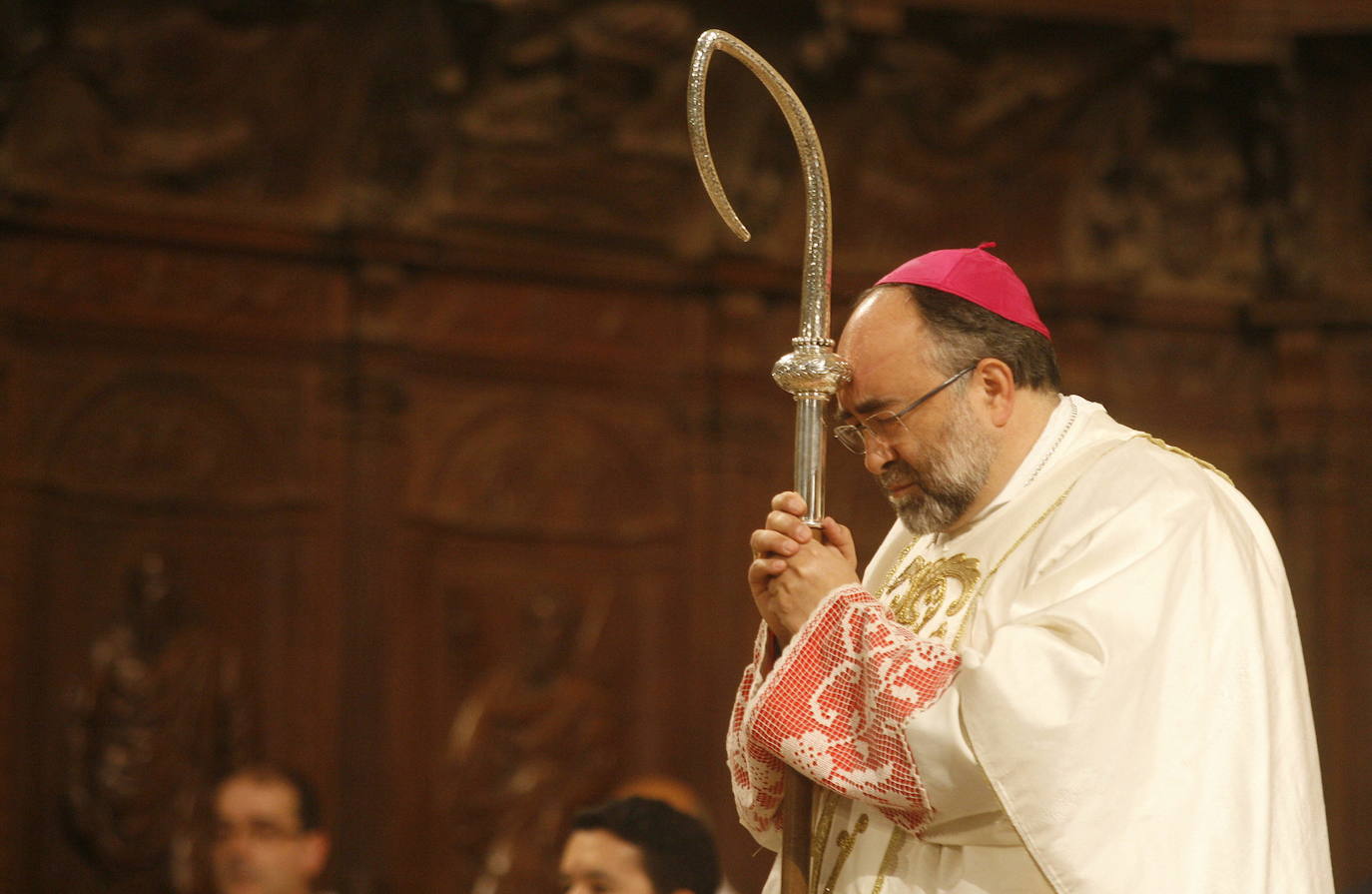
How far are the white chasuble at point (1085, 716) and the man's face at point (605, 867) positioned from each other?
0.81 metres

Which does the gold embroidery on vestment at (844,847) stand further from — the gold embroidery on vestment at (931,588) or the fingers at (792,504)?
the fingers at (792,504)

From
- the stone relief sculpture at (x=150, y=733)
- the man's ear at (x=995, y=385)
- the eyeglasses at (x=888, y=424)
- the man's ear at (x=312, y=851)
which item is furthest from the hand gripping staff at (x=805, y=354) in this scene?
the stone relief sculpture at (x=150, y=733)

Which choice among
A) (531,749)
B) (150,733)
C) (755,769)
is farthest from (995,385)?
(150,733)

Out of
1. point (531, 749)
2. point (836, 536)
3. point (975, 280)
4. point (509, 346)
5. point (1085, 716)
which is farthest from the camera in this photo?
point (509, 346)

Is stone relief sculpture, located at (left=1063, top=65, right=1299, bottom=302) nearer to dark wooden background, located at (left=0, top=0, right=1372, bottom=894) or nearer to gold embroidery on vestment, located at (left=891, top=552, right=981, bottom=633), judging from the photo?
dark wooden background, located at (left=0, top=0, right=1372, bottom=894)

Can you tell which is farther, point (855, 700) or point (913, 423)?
point (913, 423)

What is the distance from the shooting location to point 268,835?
476 centimetres

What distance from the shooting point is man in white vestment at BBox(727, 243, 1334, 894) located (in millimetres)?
2475

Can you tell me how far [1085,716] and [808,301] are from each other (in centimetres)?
72

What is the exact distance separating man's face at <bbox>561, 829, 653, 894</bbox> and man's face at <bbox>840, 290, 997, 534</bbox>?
39.1 inches

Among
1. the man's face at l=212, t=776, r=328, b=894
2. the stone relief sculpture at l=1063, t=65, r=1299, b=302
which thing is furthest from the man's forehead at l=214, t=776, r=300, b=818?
the stone relief sculpture at l=1063, t=65, r=1299, b=302

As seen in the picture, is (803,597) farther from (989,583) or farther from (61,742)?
(61,742)

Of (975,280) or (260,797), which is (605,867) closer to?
(975,280)

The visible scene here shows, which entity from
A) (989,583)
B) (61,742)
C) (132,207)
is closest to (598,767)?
(61,742)
